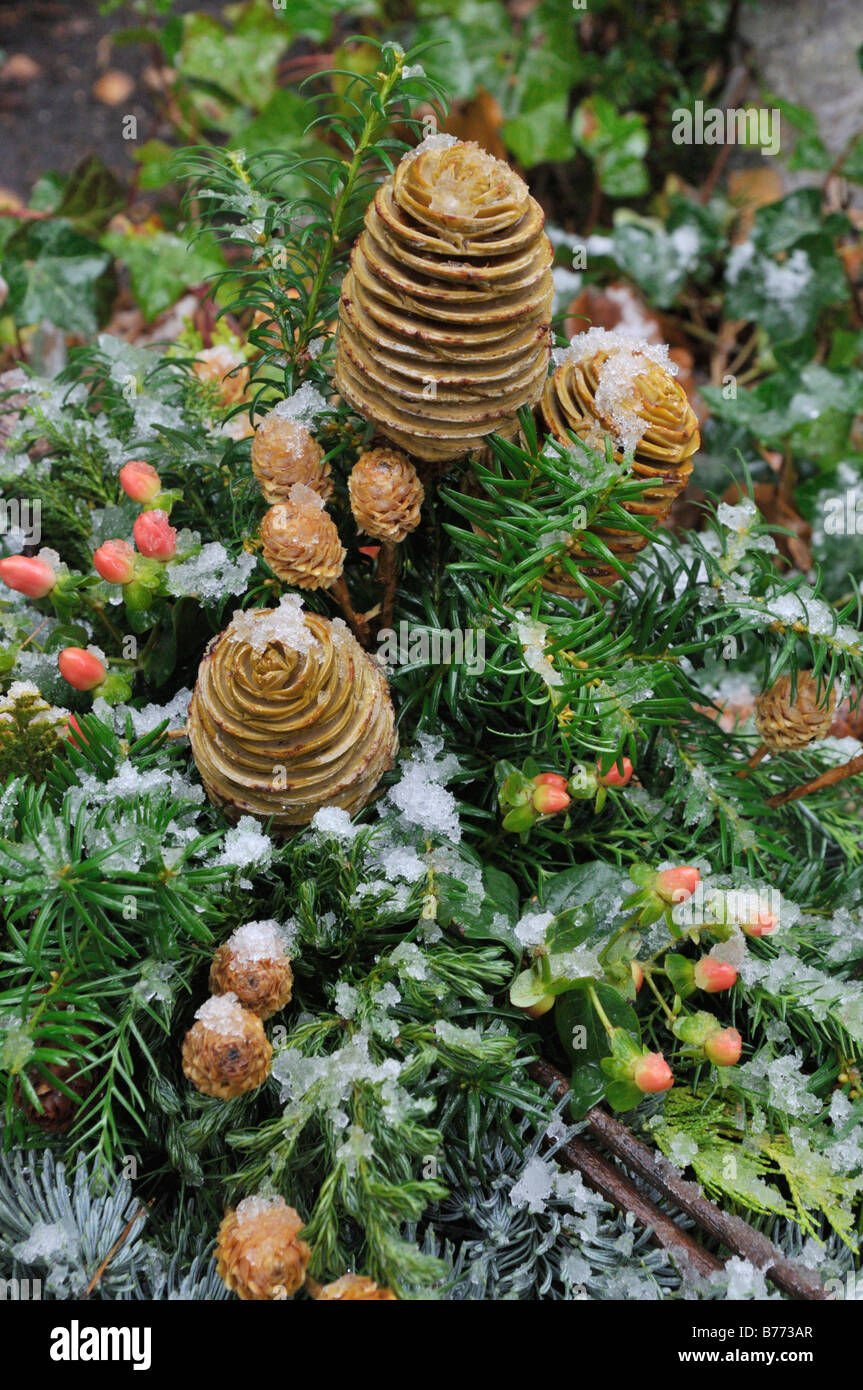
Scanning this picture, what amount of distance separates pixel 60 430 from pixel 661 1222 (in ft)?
2.38

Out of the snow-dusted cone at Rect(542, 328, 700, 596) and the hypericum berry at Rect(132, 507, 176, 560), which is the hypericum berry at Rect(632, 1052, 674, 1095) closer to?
the snow-dusted cone at Rect(542, 328, 700, 596)

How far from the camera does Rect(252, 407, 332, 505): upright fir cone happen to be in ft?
2.19

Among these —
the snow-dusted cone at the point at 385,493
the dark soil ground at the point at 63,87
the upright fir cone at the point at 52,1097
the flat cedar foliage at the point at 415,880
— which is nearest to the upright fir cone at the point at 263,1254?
the flat cedar foliage at the point at 415,880

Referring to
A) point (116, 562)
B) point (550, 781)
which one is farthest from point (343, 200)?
point (550, 781)

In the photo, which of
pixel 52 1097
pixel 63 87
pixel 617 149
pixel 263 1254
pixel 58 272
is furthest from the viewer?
pixel 63 87

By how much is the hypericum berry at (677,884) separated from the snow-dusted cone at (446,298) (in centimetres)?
30

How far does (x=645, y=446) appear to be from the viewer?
68 centimetres

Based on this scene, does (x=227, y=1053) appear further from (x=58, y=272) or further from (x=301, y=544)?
(x=58, y=272)

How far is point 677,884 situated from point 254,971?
0.27m

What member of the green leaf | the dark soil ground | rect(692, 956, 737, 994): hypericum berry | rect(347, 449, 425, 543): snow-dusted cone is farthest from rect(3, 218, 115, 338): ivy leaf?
rect(692, 956, 737, 994): hypericum berry

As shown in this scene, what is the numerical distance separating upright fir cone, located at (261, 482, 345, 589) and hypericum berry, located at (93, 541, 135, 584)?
Result: 0.11m

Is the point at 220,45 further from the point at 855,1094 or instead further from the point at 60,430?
the point at 855,1094

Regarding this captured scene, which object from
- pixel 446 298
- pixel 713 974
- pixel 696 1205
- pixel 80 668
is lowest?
pixel 696 1205

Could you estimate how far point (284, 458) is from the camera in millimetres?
668
